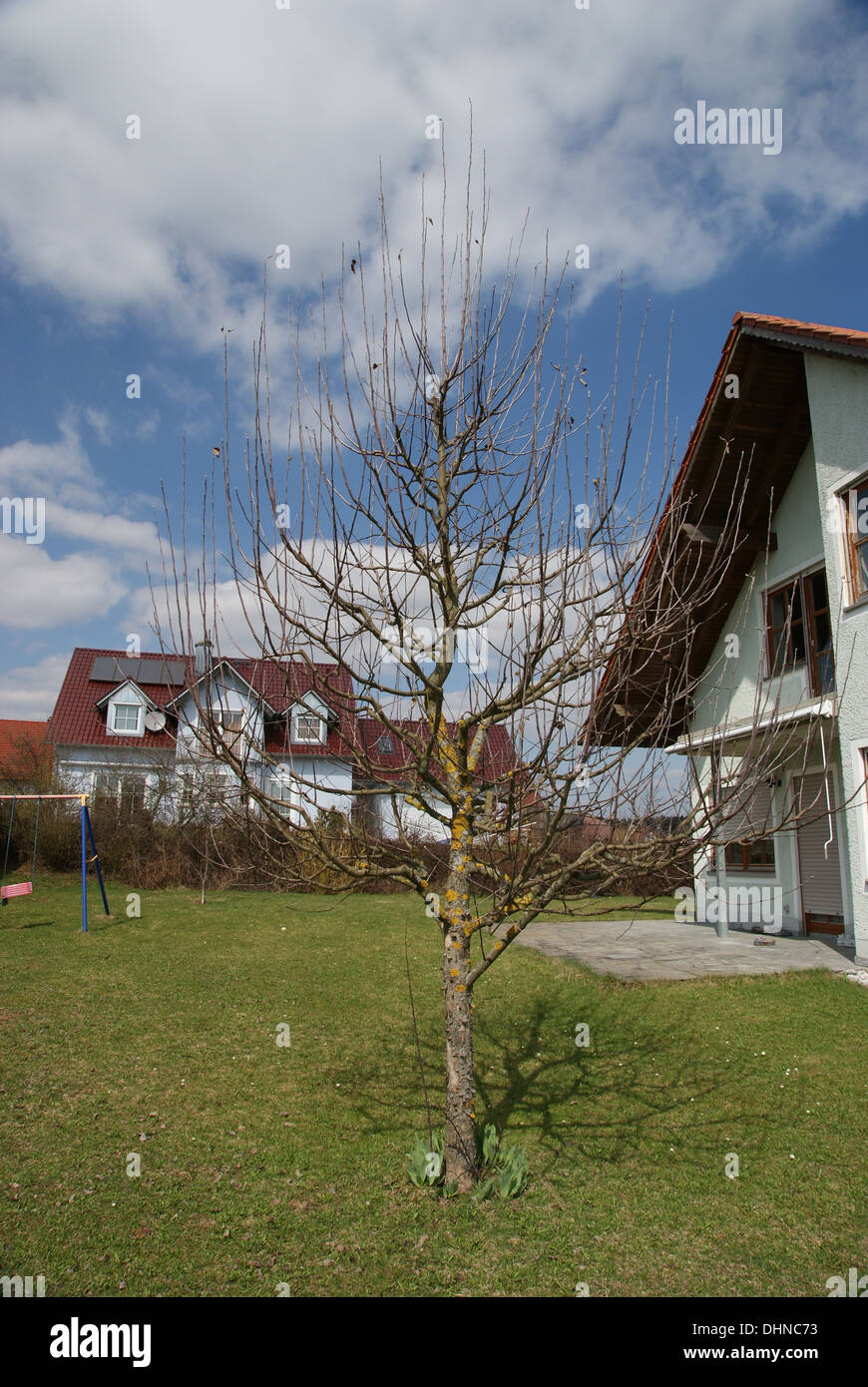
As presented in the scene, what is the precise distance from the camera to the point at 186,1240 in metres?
4.25

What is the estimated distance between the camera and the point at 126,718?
28.7 metres

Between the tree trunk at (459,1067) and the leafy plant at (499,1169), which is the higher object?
the tree trunk at (459,1067)

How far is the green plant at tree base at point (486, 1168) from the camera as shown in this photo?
15.3 ft

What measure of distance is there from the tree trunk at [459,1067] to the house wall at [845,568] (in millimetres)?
6982

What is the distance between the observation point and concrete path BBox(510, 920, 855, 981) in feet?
33.1

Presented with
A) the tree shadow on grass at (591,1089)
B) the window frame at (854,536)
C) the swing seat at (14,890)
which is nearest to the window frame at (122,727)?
the swing seat at (14,890)

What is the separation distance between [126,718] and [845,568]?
2456cm

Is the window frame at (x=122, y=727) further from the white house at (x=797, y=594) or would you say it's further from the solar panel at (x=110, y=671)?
the white house at (x=797, y=594)

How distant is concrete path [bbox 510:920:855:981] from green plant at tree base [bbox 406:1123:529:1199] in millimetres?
4621

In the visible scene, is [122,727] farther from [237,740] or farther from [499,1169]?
[499,1169]

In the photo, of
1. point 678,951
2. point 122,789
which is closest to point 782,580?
point 678,951

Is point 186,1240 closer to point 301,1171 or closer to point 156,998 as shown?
point 301,1171

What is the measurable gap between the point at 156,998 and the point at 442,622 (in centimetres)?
634

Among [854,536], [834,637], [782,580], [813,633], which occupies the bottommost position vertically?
[834,637]
